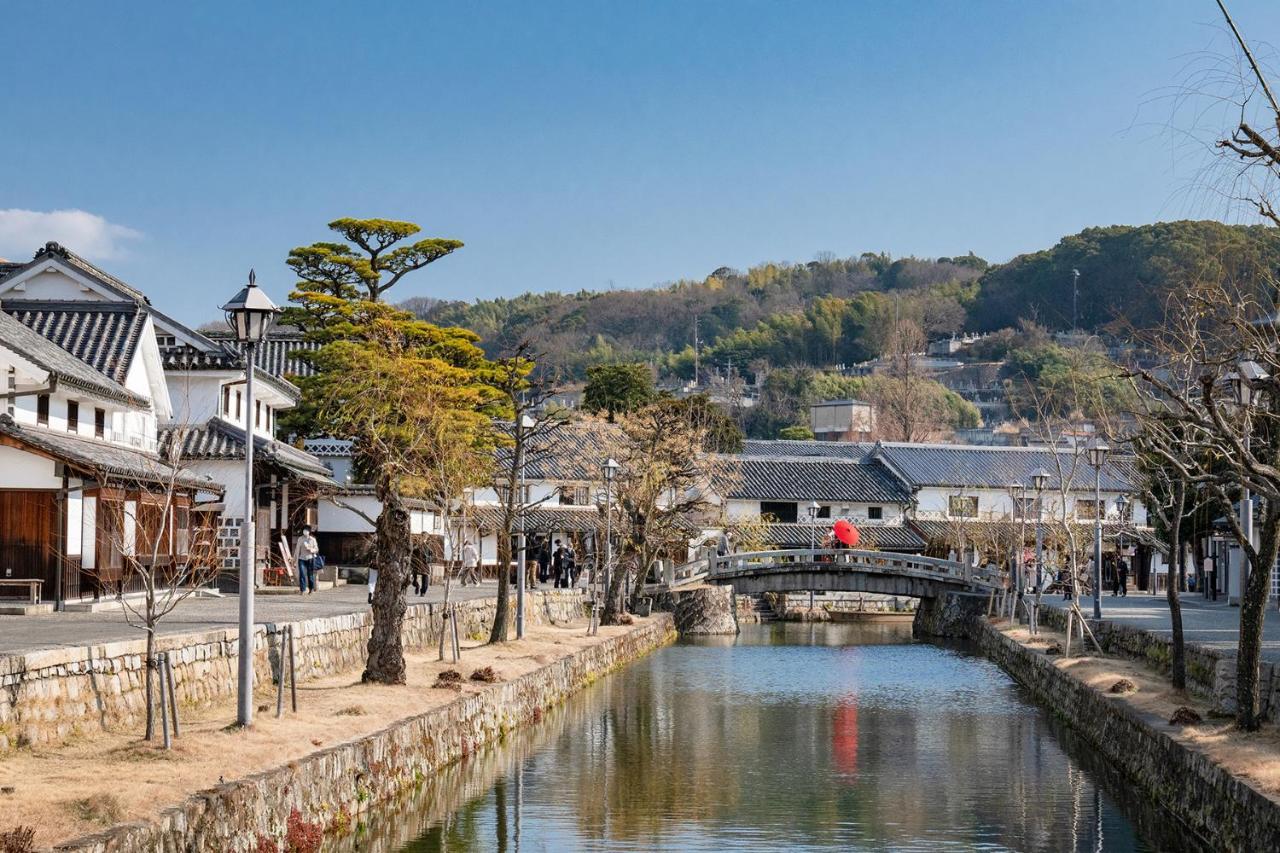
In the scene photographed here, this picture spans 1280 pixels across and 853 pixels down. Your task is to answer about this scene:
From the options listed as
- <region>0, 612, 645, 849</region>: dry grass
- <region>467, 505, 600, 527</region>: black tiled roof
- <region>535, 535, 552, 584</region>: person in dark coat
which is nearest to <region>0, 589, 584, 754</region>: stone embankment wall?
<region>0, 612, 645, 849</region>: dry grass

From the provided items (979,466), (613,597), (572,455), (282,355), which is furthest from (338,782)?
(979,466)

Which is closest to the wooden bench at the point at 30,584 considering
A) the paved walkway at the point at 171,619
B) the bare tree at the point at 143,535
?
the paved walkway at the point at 171,619

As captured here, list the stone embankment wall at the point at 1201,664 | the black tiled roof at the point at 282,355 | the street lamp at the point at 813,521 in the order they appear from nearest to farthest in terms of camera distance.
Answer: the stone embankment wall at the point at 1201,664 < the black tiled roof at the point at 282,355 < the street lamp at the point at 813,521

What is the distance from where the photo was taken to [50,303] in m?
32.6

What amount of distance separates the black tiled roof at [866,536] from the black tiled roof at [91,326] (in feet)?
111

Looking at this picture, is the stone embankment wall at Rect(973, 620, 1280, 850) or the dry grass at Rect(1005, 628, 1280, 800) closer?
the stone embankment wall at Rect(973, 620, 1280, 850)

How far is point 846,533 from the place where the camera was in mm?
59375

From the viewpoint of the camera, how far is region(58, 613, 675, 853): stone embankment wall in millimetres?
10883

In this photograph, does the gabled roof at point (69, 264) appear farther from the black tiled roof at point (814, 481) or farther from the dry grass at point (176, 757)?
the black tiled roof at point (814, 481)

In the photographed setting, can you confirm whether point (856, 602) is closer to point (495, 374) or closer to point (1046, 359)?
point (495, 374)

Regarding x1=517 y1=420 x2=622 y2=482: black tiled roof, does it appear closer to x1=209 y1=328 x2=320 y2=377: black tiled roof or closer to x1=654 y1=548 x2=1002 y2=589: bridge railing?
x1=654 y1=548 x2=1002 y2=589: bridge railing

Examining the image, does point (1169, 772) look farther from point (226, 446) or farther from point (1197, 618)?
point (226, 446)

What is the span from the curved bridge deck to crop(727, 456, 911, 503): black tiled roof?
1224 cm

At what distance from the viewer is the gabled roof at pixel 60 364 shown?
24.9m
